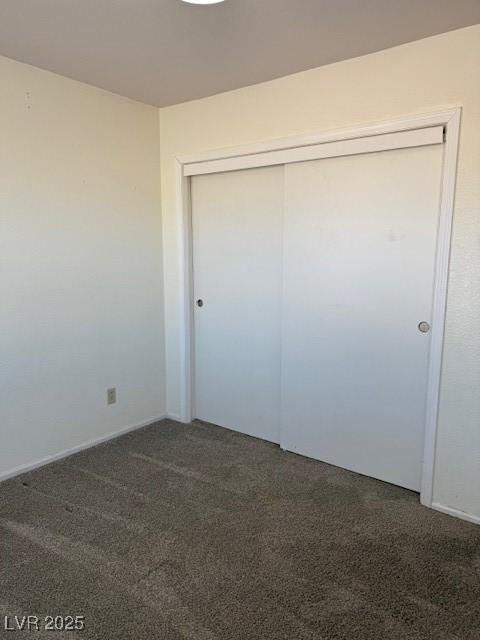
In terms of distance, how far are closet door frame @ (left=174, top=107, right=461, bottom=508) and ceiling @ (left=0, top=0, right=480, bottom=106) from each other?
A: 39 centimetres

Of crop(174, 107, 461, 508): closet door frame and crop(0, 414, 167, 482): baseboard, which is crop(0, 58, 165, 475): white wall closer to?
crop(0, 414, 167, 482): baseboard

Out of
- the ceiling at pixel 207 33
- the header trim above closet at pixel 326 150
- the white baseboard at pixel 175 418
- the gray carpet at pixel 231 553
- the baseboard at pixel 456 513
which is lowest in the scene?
the gray carpet at pixel 231 553

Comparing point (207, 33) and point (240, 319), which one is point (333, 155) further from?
point (240, 319)

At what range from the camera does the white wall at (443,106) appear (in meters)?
2.19

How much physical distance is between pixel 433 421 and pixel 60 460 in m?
2.28

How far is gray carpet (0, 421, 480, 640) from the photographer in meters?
1.73

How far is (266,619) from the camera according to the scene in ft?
5.66

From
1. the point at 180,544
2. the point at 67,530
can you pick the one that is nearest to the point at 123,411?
the point at 67,530

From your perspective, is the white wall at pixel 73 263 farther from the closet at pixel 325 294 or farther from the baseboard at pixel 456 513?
the baseboard at pixel 456 513

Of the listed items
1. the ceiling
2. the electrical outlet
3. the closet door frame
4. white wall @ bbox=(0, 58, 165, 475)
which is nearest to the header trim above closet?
the closet door frame

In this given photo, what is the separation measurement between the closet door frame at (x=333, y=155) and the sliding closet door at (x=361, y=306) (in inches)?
3.4

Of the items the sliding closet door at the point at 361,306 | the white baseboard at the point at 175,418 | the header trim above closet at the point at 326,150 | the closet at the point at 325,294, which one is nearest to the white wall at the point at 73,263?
the white baseboard at the point at 175,418

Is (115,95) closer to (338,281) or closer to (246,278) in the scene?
(246,278)

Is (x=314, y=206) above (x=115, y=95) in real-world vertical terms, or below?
below
